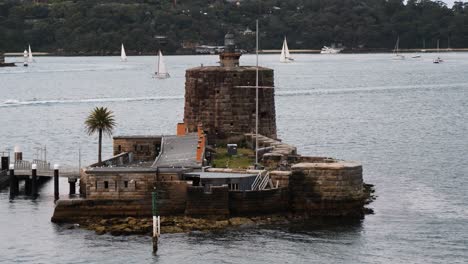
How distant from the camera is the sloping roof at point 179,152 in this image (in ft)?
174

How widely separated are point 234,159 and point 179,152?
2604mm

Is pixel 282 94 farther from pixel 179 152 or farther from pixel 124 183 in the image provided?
pixel 124 183

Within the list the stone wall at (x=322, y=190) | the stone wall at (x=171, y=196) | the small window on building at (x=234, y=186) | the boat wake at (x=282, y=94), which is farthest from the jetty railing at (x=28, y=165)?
the boat wake at (x=282, y=94)

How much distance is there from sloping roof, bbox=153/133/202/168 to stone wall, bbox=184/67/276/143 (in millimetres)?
Answer: 1556

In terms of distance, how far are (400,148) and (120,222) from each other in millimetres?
36570

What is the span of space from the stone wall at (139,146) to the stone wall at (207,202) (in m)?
9.09

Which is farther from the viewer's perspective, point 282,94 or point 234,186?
point 282,94

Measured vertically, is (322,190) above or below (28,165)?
below

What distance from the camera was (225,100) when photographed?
60.6 m

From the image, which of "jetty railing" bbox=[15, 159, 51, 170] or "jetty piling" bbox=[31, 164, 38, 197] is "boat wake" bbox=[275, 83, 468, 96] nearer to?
"jetty railing" bbox=[15, 159, 51, 170]

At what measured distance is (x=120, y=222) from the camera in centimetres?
4912

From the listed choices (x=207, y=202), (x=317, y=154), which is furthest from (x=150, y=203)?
(x=317, y=154)

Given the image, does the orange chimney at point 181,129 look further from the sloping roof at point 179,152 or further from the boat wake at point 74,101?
the boat wake at point 74,101

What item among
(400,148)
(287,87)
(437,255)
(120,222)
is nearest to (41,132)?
(400,148)
